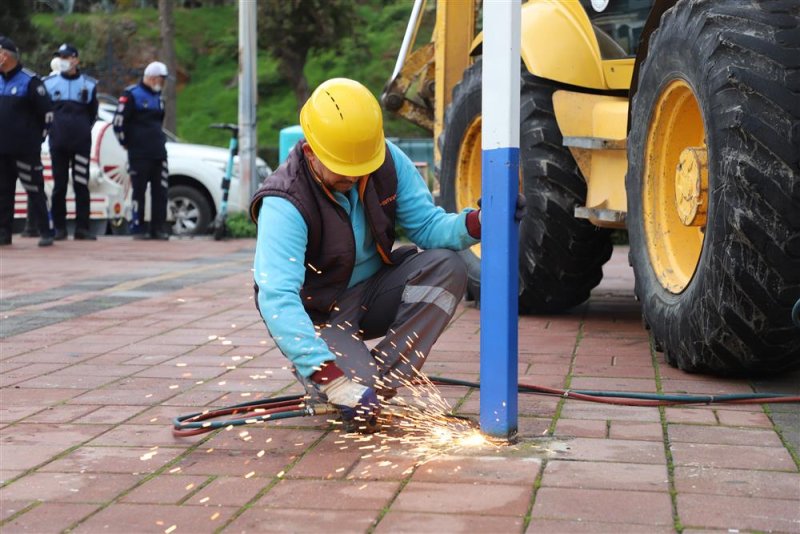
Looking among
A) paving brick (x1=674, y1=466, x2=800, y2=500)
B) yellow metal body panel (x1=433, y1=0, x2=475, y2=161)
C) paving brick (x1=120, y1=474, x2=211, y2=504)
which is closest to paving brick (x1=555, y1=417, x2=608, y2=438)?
paving brick (x1=674, y1=466, x2=800, y2=500)

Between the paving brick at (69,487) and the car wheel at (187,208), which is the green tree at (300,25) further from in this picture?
the paving brick at (69,487)

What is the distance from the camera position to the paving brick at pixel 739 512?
10.8ft

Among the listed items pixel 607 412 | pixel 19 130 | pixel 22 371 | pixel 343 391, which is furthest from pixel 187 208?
pixel 343 391

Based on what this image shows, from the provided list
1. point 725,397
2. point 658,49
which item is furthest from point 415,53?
point 725,397

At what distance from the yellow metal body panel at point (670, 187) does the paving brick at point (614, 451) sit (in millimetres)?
1388

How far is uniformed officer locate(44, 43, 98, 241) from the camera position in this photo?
43.3 feet

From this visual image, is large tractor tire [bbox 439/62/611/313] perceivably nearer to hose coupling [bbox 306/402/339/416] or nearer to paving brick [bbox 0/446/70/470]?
hose coupling [bbox 306/402/339/416]

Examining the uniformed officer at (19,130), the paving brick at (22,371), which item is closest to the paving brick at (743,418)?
the paving brick at (22,371)

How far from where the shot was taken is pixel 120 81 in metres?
30.9

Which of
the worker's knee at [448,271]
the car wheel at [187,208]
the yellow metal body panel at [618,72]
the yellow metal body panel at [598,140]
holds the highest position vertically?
the yellow metal body panel at [618,72]

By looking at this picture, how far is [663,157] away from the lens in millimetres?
5719

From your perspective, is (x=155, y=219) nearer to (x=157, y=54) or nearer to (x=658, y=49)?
(x=658, y=49)

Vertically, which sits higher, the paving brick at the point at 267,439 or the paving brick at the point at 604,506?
the paving brick at the point at 604,506

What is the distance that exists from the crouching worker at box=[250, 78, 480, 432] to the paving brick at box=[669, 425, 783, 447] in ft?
2.99
